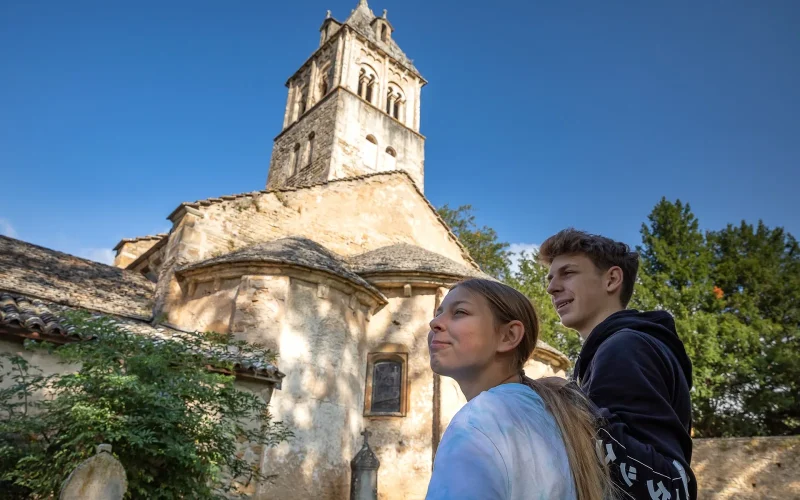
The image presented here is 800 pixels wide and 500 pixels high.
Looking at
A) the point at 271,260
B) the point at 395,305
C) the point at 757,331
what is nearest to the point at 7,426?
the point at 271,260

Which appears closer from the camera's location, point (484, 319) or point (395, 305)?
point (484, 319)

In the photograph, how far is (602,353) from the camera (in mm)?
1626

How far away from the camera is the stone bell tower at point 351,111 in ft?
72.1

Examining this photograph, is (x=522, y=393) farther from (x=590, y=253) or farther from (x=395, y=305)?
(x=395, y=305)

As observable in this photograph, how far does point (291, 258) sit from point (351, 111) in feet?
45.6

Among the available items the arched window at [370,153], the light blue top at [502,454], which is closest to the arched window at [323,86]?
the arched window at [370,153]

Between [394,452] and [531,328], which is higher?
[531,328]

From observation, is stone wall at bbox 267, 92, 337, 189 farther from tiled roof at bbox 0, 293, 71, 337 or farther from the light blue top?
the light blue top

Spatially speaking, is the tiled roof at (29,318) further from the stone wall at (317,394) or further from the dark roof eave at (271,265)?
the stone wall at (317,394)

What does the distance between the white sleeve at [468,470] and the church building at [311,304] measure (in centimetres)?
778

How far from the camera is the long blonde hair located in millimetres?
1211

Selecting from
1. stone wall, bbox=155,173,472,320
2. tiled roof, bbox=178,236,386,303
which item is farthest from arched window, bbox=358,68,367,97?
tiled roof, bbox=178,236,386,303

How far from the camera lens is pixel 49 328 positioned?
7086mm

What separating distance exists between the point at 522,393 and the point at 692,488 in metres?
0.71
